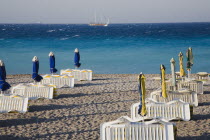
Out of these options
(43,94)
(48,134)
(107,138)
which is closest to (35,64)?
(43,94)

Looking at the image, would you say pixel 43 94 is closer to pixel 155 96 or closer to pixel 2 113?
pixel 2 113

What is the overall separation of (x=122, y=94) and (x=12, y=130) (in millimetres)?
5211

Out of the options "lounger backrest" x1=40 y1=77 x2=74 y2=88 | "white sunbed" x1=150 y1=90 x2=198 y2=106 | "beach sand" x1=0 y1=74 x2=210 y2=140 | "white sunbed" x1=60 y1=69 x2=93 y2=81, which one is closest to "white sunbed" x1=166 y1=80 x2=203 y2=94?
"beach sand" x1=0 y1=74 x2=210 y2=140

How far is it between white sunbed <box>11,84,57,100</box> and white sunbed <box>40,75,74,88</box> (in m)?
2.15

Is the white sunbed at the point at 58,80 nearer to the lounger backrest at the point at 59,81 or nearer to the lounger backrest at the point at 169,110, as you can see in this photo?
the lounger backrest at the point at 59,81

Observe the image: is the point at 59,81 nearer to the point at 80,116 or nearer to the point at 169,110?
the point at 80,116

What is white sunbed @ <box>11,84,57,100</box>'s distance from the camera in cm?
1145

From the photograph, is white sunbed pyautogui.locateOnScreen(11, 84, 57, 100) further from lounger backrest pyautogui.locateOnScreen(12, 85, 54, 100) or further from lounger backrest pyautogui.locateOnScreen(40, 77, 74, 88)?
lounger backrest pyautogui.locateOnScreen(40, 77, 74, 88)

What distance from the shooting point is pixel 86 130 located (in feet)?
26.4

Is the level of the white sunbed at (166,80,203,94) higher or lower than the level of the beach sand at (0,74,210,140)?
higher

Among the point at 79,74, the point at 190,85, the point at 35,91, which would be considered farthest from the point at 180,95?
the point at 79,74

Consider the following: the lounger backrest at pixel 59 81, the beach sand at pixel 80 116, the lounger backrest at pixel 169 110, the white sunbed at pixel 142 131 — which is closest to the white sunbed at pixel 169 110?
the lounger backrest at pixel 169 110

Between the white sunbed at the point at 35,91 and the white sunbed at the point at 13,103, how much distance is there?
161 centimetres

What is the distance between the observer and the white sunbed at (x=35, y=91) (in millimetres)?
11453
